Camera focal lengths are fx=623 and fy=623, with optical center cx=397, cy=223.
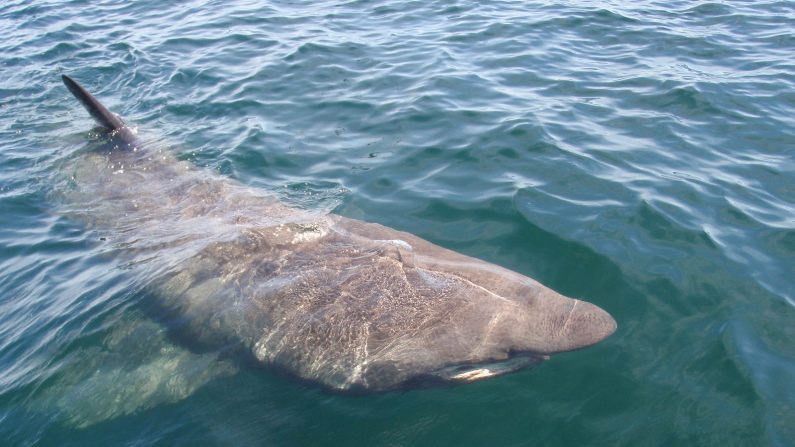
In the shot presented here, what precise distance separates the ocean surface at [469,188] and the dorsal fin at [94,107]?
0.70 m

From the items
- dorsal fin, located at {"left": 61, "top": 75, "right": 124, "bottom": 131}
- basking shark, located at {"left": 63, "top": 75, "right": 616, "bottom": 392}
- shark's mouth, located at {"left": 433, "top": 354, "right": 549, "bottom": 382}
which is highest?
dorsal fin, located at {"left": 61, "top": 75, "right": 124, "bottom": 131}

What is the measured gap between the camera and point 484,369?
16.7 feet

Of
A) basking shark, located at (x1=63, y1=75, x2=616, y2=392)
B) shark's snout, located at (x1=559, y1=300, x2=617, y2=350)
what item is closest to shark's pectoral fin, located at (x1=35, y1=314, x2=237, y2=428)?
basking shark, located at (x1=63, y1=75, x2=616, y2=392)

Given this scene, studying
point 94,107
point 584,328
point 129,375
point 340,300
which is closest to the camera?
point 584,328

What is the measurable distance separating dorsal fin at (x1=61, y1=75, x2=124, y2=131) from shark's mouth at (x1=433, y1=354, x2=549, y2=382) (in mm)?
6487

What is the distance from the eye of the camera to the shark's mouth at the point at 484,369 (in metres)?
5.08

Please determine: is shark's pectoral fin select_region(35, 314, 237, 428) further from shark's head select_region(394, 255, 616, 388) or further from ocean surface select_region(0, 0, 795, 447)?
shark's head select_region(394, 255, 616, 388)

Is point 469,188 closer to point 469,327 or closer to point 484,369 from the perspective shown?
point 469,327

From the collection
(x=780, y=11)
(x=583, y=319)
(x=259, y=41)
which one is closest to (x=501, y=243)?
(x=583, y=319)

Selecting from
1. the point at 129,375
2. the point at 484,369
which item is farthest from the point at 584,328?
the point at 129,375

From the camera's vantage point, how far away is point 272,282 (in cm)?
592

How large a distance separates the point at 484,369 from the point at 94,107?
7.00m

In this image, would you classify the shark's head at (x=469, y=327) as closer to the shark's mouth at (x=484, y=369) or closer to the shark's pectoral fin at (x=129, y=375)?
the shark's mouth at (x=484, y=369)

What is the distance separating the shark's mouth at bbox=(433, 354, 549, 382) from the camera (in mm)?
5078
